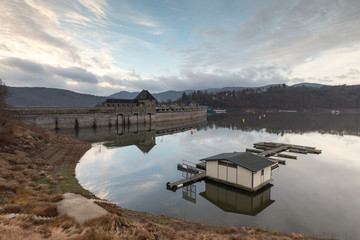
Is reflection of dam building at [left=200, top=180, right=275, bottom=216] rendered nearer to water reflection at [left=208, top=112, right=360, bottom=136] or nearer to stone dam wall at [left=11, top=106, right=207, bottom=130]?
water reflection at [left=208, top=112, right=360, bottom=136]

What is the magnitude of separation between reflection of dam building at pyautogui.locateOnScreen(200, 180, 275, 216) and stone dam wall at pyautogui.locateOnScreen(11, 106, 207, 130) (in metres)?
58.5

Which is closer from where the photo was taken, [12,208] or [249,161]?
[12,208]

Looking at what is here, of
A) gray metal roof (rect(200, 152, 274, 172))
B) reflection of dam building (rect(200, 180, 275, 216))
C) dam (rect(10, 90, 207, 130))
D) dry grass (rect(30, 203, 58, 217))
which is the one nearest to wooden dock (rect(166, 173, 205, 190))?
reflection of dam building (rect(200, 180, 275, 216))

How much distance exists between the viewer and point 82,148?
117 ft

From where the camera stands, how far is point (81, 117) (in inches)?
2702

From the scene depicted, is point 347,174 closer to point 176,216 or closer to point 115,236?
point 176,216

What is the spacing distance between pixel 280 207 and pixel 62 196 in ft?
56.1

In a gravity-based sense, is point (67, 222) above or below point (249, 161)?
above

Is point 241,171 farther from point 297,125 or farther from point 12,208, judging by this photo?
point 297,125

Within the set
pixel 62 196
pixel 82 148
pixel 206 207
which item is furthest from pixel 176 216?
pixel 82 148

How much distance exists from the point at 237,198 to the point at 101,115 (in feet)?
222

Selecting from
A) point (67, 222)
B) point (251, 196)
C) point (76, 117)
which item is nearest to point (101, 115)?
point (76, 117)

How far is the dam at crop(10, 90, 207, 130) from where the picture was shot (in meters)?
59.5

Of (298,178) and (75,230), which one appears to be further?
(298,178)
